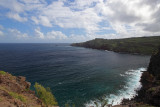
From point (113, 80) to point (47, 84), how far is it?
133 ft

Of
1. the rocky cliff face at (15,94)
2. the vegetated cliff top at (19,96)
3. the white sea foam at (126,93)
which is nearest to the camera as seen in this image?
the rocky cliff face at (15,94)

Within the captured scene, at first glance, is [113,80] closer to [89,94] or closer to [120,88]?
[120,88]

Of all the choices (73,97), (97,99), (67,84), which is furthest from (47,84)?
(97,99)

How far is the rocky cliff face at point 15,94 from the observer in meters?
21.6

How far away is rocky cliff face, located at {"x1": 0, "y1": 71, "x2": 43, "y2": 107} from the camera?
70.9ft


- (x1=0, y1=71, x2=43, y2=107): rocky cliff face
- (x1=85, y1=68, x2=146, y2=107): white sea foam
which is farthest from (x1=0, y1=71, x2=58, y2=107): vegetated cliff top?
(x1=85, y1=68, x2=146, y2=107): white sea foam

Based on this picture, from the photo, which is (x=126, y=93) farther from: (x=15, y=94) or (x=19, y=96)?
(x=15, y=94)

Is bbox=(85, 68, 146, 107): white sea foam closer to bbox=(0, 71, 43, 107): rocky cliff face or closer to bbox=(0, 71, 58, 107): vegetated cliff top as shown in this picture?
bbox=(0, 71, 58, 107): vegetated cliff top

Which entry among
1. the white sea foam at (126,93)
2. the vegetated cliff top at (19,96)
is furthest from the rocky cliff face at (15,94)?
the white sea foam at (126,93)

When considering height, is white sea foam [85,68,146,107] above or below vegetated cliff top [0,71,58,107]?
below

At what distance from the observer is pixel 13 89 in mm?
30594

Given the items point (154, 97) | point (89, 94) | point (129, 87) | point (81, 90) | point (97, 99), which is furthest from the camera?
point (129, 87)

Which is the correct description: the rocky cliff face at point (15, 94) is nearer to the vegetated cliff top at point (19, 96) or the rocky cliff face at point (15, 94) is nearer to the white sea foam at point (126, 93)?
the vegetated cliff top at point (19, 96)

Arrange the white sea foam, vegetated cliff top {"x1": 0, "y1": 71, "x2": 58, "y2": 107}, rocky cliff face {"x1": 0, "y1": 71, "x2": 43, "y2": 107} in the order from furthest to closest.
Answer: the white sea foam, vegetated cliff top {"x1": 0, "y1": 71, "x2": 58, "y2": 107}, rocky cliff face {"x1": 0, "y1": 71, "x2": 43, "y2": 107}
